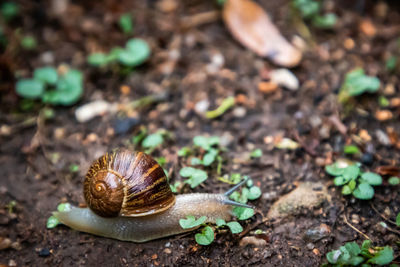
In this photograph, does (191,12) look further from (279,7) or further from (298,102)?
(298,102)

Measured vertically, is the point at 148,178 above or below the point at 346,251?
above

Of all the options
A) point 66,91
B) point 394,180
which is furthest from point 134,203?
point 394,180

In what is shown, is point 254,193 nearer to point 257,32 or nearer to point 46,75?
point 257,32

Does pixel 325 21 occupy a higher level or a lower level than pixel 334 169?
higher

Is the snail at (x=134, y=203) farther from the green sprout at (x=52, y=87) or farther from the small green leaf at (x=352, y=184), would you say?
the green sprout at (x=52, y=87)

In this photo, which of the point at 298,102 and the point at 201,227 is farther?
the point at 298,102

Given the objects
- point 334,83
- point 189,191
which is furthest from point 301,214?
point 334,83
